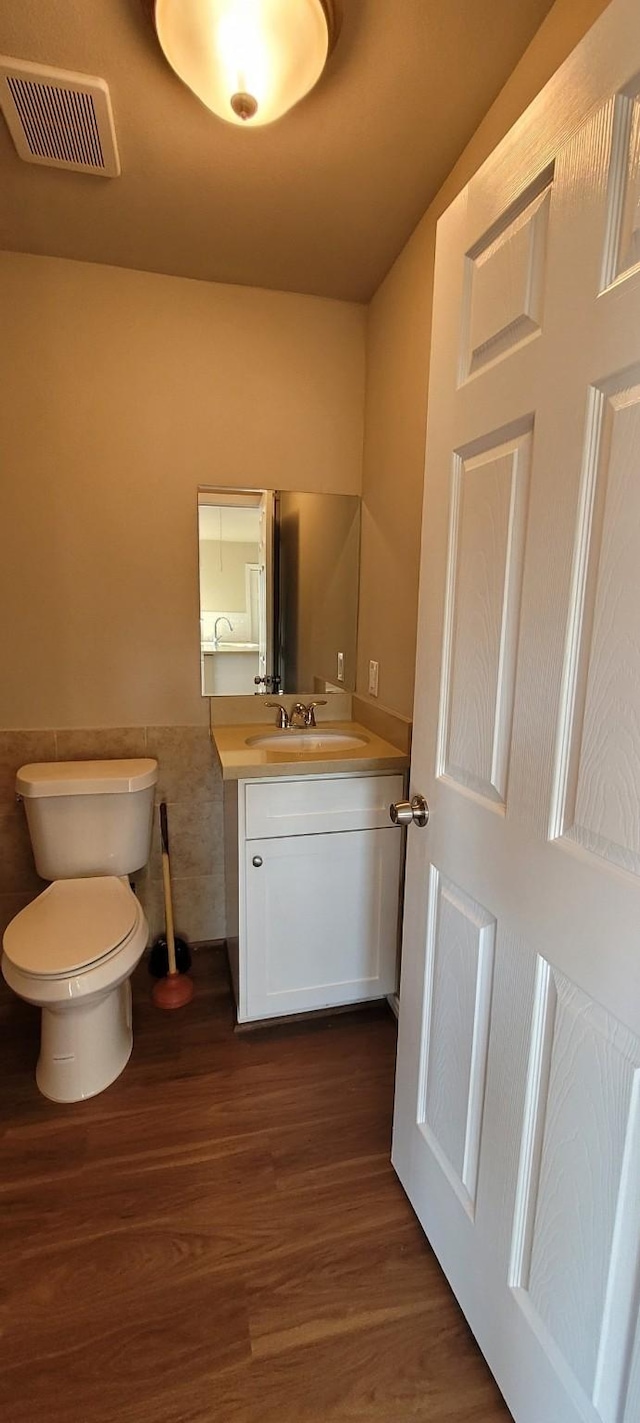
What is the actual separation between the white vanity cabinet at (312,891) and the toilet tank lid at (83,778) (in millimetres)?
300

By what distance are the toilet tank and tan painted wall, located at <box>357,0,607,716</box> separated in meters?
0.89

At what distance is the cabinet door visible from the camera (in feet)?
5.78

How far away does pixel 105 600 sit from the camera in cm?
205

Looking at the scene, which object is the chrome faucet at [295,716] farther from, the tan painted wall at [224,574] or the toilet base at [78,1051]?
the toilet base at [78,1051]

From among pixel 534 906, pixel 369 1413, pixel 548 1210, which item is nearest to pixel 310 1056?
pixel 369 1413

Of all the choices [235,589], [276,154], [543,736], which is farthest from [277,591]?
[543,736]

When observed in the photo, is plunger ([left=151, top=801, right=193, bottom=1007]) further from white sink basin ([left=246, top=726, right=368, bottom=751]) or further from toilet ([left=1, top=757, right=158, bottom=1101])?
white sink basin ([left=246, top=726, right=368, bottom=751])

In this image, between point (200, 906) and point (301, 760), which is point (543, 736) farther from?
point (200, 906)

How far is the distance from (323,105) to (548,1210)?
207cm

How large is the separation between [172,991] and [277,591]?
145cm

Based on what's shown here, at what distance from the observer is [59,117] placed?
1.31 m

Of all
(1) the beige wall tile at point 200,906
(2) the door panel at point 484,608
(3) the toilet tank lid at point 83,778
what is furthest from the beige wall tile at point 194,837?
(2) the door panel at point 484,608

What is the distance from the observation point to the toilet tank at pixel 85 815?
1.84 m

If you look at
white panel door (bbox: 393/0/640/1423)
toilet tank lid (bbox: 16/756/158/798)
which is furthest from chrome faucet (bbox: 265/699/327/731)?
white panel door (bbox: 393/0/640/1423)
